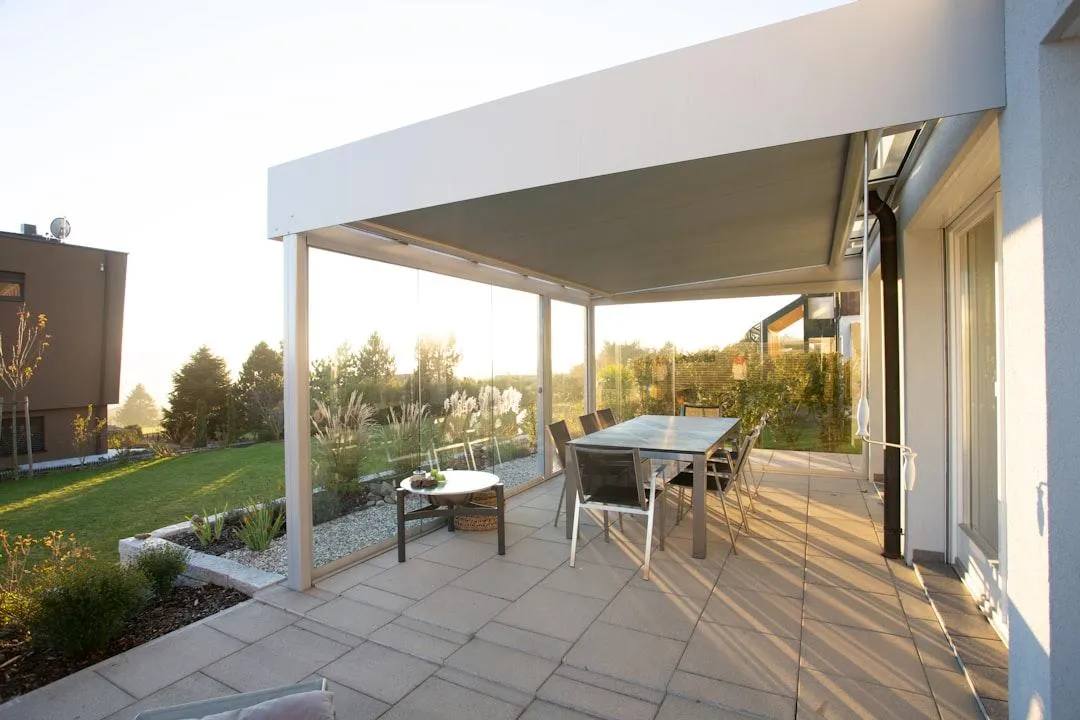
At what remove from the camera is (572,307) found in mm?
8031

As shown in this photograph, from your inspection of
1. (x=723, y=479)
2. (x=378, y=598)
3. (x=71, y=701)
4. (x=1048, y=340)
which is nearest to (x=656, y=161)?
(x=1048, y=340)

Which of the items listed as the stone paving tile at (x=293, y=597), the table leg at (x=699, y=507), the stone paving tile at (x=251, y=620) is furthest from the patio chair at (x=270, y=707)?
the table leg at (x=699, y=507)

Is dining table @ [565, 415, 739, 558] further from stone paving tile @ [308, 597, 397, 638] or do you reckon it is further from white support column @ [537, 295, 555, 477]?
stone paving tile @ [308, 597, 397, 638]

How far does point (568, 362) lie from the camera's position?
7863mm

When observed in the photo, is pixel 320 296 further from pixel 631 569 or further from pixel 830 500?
pixel 830 500

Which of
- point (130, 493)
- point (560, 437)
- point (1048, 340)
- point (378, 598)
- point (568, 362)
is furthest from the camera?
point (130, 493)

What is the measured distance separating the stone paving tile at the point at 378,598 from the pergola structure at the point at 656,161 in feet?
1.19

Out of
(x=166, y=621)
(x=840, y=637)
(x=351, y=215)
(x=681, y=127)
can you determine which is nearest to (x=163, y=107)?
(x=351, y=215)

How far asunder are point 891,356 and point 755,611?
210 cm

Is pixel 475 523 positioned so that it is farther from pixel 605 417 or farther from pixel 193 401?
pixel 193 401

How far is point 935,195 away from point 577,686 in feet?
10.9

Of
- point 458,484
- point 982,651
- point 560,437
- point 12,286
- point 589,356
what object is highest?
point 12,286

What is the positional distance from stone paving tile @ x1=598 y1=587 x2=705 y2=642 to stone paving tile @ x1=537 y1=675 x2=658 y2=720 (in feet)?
2.11

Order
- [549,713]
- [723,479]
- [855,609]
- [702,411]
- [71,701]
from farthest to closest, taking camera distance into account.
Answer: [702,411] → [723,479] → [855,609] → [71,701] → [549,713]
